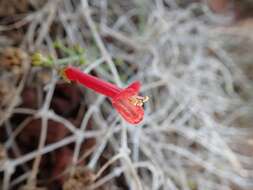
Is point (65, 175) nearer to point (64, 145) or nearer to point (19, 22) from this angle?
point (64, 145)

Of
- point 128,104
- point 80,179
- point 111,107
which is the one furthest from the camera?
point 111,107

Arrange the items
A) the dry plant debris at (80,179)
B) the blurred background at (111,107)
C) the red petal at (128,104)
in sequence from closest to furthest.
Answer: the red petal at (128,104), the dry plant debris at (80,179), the blurred background at (111,107)

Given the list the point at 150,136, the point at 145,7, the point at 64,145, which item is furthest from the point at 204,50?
the point at 64,145

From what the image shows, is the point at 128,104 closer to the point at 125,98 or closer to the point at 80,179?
the point at 125,98

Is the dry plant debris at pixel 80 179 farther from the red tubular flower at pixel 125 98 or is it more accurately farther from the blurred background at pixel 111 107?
the red tubular flower at pixel 125 98

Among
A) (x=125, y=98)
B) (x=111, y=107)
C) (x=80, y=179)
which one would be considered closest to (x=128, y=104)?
(x=125, y=98)

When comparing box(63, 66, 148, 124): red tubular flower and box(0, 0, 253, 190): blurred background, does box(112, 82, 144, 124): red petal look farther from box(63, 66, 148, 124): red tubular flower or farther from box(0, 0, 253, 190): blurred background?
box(0, 0, 253, 190): blurred background

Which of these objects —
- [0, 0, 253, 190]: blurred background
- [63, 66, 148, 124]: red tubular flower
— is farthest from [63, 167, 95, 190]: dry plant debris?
[63, 66, 148, 124]: red tubular flower

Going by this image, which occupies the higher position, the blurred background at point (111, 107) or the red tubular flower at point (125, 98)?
the blurred background at point (111, 107)

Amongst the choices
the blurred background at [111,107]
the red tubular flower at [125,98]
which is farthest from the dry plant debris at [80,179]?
the red tubular flower at [125,98]

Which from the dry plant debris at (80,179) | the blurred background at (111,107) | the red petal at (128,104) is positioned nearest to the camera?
the red petal at (128,104)
